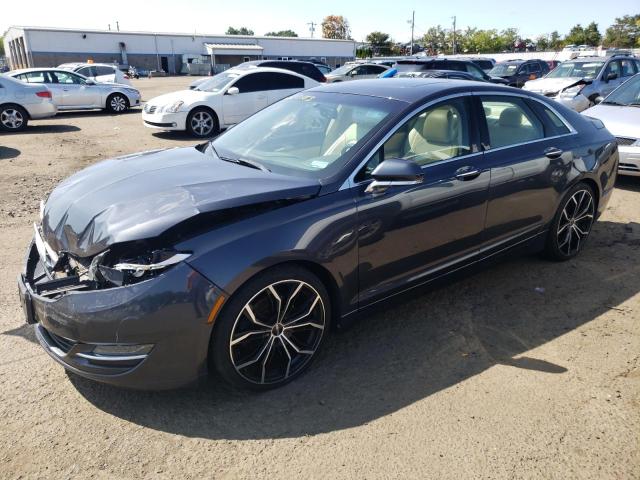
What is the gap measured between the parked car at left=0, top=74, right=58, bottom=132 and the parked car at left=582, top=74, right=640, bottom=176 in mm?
12129

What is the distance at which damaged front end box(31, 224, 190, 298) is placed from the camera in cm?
256

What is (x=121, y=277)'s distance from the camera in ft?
8.41

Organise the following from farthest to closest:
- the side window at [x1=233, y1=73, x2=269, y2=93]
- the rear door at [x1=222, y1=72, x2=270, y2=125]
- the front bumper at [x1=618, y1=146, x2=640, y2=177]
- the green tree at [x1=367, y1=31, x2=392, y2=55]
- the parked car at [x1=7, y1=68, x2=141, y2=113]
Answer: the green tree at [x1=367, y1=31, x2=392, y2=55] < the parked car at [x1=7, y1=68, x2=141, y2=113] < the side window at [x1=233, y1=73, x2=269, y2=93] < the rear door at [x1=222, y1=72, x2=270, y2=125] < the front bumper at [x1=618, y1=146, x2=640, y2=177]

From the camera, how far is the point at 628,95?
27.5ft

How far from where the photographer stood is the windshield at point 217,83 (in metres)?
12.1

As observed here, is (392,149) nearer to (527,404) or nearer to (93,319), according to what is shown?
(527,404)

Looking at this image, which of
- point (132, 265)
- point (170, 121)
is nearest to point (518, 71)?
point (170, 121)

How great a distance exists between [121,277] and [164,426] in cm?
84

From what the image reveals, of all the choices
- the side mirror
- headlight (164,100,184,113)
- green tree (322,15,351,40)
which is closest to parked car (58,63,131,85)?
headlight (164,100,184,113)

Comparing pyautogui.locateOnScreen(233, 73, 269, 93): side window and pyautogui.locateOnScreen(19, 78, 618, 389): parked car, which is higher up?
pyautogui.locateOnScreen(233, 73, 269, 93): side window

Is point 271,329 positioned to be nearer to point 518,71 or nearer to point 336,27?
point 518,71

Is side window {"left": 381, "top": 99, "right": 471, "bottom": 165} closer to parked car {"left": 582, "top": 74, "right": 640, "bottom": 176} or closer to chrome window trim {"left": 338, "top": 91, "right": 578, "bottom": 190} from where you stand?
chrome window trim {"left": 338, "top": 91, "right": 578, "bottom": 190}

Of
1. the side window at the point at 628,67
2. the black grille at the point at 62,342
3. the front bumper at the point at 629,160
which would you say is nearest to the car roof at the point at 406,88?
the black grille at the point at 62,342

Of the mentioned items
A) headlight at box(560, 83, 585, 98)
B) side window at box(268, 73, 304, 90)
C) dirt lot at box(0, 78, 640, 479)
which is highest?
side window at box(268, 73, 304, 90)
